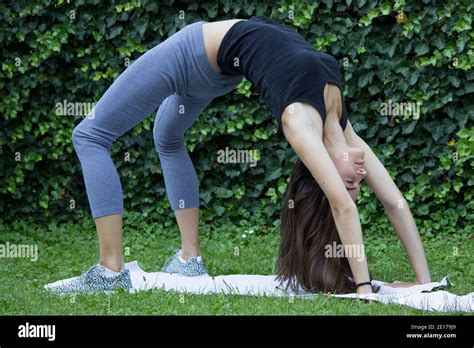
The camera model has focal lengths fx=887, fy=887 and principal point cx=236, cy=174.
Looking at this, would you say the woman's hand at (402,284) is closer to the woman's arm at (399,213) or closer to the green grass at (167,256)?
the woman's arm at (399,213)

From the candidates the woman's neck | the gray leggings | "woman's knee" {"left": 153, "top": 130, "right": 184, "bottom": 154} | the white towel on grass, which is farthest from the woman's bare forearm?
"woman's knee" {"left": 153, "top": 130, "right": 184, "bottom": 154}

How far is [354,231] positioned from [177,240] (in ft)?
8.35

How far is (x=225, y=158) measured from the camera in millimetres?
6301

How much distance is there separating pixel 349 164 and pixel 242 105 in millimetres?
2335

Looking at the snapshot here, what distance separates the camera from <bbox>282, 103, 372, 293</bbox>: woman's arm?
12.2 feet

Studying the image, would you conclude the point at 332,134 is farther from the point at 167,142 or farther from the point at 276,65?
the point at 167,142

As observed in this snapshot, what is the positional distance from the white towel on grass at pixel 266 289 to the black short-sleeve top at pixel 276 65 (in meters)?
0.79

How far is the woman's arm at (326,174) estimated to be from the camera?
3715 mm

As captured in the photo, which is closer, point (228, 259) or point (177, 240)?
point (228, 259)

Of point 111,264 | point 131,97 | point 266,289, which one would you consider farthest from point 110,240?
point 266,289

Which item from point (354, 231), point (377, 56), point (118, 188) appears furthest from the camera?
point (377, 56)

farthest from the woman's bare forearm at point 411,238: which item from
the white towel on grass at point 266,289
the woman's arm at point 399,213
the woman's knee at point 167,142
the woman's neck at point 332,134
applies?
the woman's knee at point 167,142

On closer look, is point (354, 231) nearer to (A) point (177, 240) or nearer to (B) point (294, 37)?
(B) point (294, 37)
